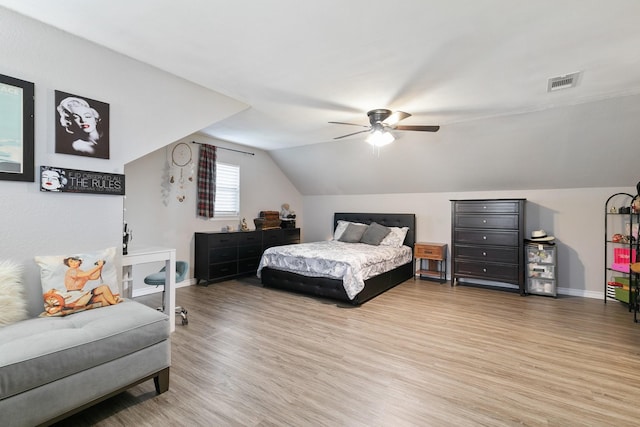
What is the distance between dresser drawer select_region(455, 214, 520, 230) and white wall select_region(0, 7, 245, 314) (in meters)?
4.55

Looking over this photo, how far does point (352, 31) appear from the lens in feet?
7.36

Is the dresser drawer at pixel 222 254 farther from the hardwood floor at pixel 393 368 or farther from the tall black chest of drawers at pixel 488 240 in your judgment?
the tall black chest of drawers at pixel 488 240


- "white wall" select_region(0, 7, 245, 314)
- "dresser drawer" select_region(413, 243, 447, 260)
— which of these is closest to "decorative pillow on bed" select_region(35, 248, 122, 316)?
"white wall" select_region(0, 7, 245, 314)

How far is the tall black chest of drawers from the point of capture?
4707mm

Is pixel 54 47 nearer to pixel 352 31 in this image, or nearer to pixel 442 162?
pixel 352 31

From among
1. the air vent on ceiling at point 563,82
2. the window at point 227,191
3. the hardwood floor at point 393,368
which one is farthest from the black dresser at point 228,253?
the air vent on ceiling at point 563,82

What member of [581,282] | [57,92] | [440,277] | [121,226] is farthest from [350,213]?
[57,92]

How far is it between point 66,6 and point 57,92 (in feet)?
2.10

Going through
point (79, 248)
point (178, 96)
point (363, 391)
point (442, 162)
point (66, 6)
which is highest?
point (66, 6)

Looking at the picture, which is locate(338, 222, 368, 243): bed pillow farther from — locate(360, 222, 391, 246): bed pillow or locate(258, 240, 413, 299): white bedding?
locate(258, 240, 413, 299): white bedding

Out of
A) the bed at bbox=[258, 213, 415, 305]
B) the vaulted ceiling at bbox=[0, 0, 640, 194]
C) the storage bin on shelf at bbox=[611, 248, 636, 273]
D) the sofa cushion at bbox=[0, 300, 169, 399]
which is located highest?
the vaulted ceiling at bbox=[0, 0, 640, 194]

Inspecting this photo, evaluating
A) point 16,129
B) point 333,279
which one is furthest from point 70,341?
point 333,279

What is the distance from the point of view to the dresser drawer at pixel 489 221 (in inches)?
187

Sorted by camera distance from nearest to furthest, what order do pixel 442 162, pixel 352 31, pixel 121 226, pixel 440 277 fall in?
pixel 352 31
pixel 121 226
pixel 442 162
pixel 440 277
